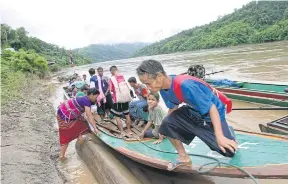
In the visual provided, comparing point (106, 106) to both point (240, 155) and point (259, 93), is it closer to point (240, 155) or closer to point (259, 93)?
point (240, 155)

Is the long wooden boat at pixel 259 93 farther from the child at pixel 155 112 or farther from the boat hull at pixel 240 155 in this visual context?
the boat hull at pixel 240 155

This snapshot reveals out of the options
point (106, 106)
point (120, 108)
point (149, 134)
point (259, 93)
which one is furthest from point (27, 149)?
point (259, 93)

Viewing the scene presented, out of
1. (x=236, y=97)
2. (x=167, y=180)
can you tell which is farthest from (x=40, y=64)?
(x=167, y=180)

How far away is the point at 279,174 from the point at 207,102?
88 centimetres

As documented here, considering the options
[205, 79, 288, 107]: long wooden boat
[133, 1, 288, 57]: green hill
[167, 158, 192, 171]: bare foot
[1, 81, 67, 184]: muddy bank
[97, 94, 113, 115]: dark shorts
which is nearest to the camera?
[167, 158, 192, 171]: bare foot

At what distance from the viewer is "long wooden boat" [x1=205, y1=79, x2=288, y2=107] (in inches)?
344

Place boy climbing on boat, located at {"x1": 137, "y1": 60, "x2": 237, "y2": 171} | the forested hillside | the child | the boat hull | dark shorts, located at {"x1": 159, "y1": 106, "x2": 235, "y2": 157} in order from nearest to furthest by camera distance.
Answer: boy climbing on boat, located at {"x1": 137, "y1": 60, "x2": 237, "y2": 171}, the boat hull, dark shorts, located at {"x1": 159, "y1": 106, "x2": 235, "y2": 157}, the child, the forested hillside

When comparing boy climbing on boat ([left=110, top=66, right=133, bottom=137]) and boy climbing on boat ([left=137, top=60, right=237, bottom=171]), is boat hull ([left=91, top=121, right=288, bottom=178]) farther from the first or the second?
boy climbing on boat ([left=110, top=66, right=133, bottom=137])

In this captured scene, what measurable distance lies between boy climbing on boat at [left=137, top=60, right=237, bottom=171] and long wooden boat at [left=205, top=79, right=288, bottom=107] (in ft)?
20.1

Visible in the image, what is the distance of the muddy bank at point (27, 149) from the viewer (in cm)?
497

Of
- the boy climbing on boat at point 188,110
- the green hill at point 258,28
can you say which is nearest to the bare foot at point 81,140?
the boy climbing on boat at point 188,110

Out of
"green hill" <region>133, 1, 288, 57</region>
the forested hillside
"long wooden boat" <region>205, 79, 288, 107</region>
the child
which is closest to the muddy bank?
the child

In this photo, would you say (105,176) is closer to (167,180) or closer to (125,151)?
(125,151)

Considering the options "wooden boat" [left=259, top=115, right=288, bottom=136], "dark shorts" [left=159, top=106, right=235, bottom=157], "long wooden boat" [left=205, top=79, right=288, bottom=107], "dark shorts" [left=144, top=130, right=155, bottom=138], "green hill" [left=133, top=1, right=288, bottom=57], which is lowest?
"long wooden boat" [left=205, top=79, right=288, bottom=107]
